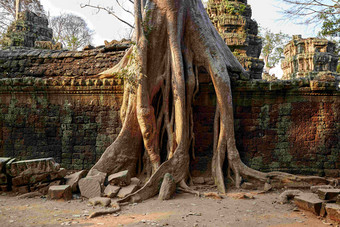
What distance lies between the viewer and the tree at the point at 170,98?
4.50 m

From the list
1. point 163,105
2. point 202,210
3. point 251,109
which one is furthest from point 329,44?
point 202,210

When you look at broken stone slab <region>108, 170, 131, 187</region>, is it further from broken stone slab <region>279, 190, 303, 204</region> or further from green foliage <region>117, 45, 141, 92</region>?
broken stone slab <region>279, 190, 303, 204</region>

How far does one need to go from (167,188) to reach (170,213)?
61cm

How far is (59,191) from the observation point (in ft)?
12.8

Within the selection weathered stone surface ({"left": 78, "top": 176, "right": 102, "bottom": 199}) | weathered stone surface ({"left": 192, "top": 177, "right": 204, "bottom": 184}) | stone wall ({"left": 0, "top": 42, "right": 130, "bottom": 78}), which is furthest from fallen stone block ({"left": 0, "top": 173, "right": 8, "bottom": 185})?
weathered stone surface ({"left": 192, "top": 177, "right": 204, "bottom": 184})

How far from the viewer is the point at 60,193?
12.8 feet

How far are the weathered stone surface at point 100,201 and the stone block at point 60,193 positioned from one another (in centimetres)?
39

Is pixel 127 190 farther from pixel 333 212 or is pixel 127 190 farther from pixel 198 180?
pixel 333 212

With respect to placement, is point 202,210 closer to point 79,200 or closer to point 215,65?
point 79,200

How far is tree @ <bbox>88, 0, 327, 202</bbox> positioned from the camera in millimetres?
4504

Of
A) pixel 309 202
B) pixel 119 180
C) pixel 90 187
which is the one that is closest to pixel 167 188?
pixel 119 180

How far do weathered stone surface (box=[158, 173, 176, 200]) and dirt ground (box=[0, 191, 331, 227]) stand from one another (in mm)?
91

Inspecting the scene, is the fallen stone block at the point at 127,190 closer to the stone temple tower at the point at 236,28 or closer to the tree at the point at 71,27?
the stone temple tower at the point at 236,28

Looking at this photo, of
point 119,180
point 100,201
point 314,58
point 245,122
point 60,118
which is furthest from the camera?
point 314,58
